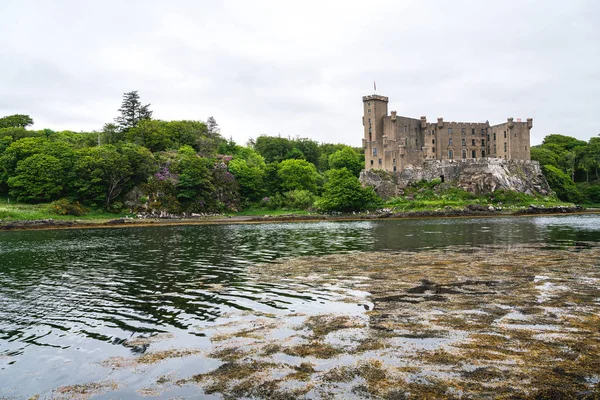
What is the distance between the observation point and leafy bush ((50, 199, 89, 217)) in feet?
266

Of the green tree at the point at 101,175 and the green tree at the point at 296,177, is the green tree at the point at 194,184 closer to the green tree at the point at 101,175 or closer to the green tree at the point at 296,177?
the green tree at the point at 101,175

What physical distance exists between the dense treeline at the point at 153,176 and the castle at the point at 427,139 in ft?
61.4

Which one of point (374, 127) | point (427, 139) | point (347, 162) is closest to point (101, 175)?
point (374, 127)

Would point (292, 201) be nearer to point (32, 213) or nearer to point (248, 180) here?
point (248, 180)

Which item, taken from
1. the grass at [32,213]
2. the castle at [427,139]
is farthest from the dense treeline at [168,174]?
the castle at [427,139]

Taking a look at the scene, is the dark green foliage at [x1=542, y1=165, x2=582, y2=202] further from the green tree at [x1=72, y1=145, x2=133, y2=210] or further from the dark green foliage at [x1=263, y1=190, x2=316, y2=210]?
the green tree at [x1=72, y1=145, x2=133, y2=210]

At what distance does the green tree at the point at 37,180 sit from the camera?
85312 millimetres

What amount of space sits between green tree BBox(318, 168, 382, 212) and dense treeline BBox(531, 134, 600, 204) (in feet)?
188

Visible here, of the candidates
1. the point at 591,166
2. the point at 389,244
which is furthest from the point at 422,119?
the point at 389,244

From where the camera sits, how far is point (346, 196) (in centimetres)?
9775

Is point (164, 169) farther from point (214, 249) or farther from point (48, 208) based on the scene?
point (214, 249)

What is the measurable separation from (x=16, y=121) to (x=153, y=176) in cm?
6113

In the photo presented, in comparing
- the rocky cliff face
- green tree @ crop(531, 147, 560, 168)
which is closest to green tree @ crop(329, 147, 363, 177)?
the rocky cliff face

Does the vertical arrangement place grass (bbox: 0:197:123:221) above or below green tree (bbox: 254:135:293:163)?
below
